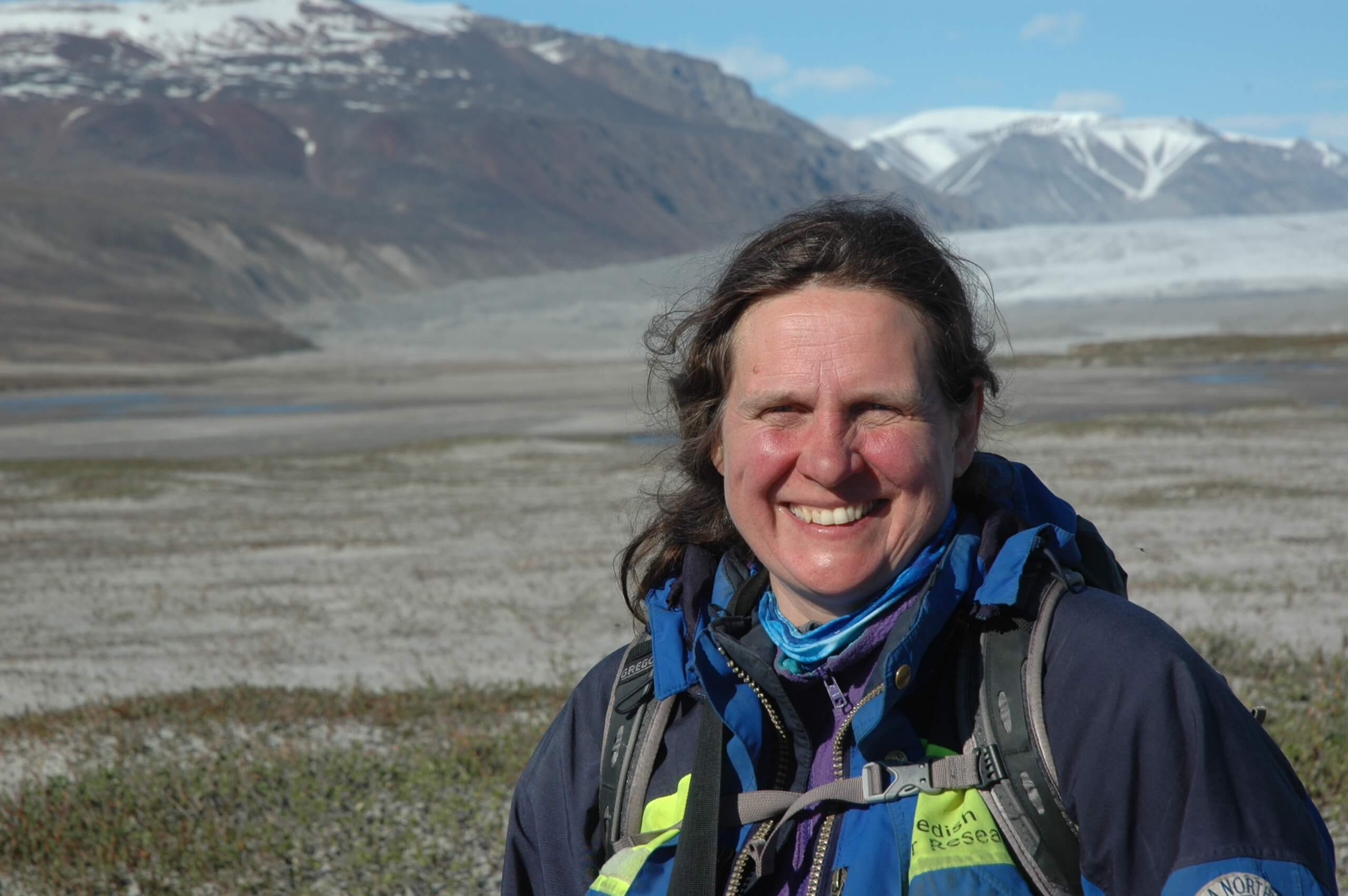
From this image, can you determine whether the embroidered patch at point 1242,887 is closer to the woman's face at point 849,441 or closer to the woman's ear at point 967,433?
the woman's face at point 849,441

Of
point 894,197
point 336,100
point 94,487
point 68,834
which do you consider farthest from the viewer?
point 336,100

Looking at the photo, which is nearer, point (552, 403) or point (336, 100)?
point (552, 403)

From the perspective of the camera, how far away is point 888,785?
1718 millimetres

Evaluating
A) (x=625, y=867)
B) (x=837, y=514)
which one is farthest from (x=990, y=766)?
(x=625, y=867)

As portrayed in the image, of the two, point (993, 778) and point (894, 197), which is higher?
point (894, 197)

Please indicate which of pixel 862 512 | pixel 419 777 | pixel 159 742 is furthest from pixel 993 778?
pixel 159 742

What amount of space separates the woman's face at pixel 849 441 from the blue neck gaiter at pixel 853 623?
2 centimetres

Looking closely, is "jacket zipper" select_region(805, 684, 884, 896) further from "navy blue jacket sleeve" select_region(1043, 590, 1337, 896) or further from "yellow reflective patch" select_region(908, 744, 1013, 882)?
"navy blue jacket sleeve" select_region(1043, 590, 1337, 896)

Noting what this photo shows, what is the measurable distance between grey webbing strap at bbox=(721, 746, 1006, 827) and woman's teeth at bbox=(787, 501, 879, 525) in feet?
1.19

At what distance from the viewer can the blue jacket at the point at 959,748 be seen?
1497 millimetres

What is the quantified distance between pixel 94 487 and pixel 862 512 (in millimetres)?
17602


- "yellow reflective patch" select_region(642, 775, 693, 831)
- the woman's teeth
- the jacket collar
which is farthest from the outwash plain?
"yellow reflective patch" select_region(642, 775, 693, 831)

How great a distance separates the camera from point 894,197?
2447 millimetres

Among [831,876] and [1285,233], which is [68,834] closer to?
[831,876]
